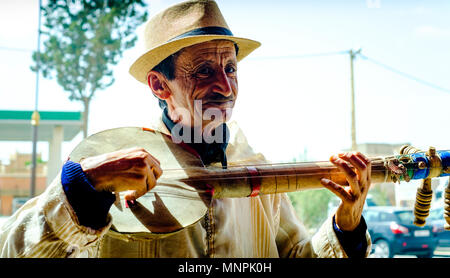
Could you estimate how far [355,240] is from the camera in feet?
4.21

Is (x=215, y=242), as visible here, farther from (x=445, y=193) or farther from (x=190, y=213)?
(x=445, y=193)

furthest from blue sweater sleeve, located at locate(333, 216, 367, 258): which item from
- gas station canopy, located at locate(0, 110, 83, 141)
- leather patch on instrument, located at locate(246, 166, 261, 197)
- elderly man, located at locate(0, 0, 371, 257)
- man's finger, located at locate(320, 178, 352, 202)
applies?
gas station canopy, located at locate(0, 110, 83, 141)

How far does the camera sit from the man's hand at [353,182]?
114cm

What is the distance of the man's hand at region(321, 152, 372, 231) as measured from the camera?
3.76 feet

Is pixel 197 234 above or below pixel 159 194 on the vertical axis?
below

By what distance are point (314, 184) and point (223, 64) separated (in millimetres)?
500

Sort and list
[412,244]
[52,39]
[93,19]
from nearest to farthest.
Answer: [412,244]
[93,19]
[52,39]

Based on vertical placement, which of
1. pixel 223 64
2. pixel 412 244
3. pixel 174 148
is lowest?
pixel 412 244

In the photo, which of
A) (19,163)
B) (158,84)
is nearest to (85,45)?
(19,163)

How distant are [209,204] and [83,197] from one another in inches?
14.3

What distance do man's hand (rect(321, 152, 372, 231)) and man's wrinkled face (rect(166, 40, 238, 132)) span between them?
396 mm

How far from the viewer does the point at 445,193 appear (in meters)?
1.39

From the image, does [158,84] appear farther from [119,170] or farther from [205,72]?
[119,170]
